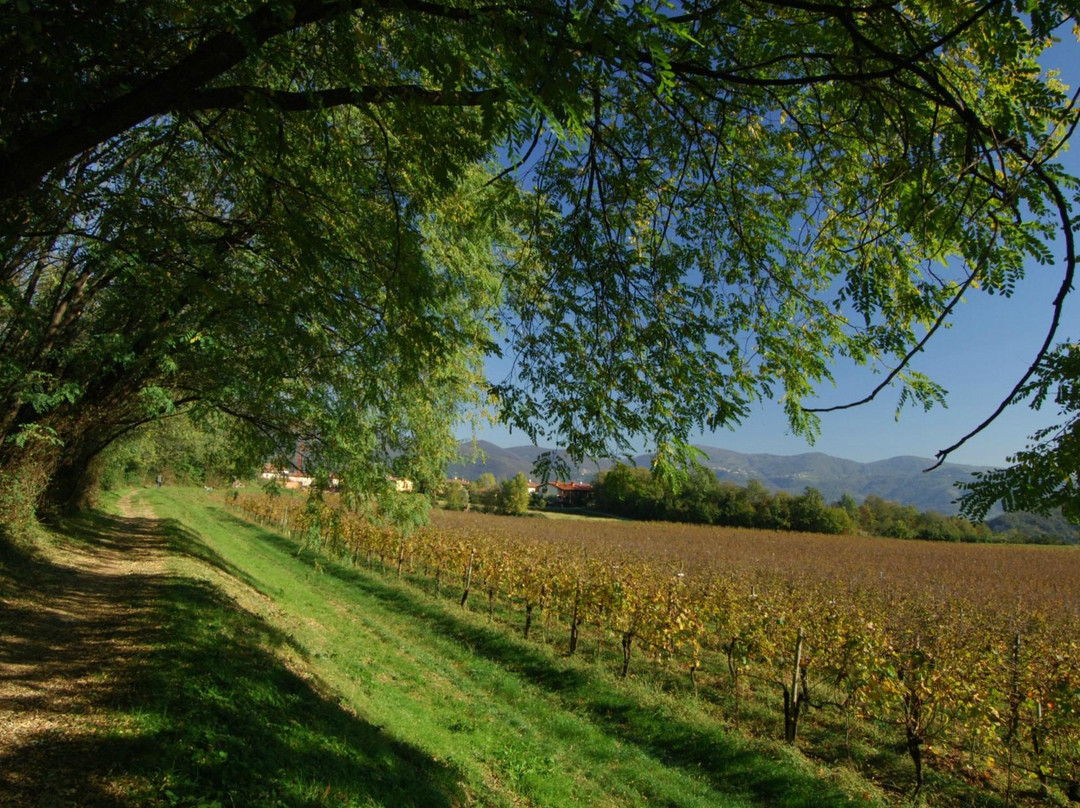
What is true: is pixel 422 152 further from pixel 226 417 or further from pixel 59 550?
pixel 59 550

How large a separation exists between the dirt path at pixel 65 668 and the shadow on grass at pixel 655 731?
679 cm

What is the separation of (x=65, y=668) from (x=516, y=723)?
232 inches

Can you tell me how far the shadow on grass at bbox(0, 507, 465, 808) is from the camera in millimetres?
3713

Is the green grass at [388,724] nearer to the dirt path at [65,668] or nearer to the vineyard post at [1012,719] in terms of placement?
the dirt path at [65,668]

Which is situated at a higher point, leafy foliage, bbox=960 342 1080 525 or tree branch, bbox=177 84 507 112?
tree branch, bbox=177 84 507 112

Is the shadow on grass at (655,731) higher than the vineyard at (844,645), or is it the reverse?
the vineyard at (844,645)

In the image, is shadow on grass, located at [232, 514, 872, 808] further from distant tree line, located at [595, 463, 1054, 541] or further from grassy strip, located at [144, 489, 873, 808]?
distant tree line, located at [595, 463, 1054, 541]

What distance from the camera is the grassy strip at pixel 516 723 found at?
21.7 ft

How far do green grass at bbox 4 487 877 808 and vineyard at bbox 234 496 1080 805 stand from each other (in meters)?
1.19

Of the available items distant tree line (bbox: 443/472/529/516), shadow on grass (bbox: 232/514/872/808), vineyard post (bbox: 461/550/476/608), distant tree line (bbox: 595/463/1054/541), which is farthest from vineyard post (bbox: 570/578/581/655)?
distant tree line (bbox: 595/463/1054/541)

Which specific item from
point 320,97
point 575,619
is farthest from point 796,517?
point 320,97

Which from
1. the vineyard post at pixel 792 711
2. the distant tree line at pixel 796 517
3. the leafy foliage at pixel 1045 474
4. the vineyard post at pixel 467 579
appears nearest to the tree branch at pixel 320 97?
the leafy foliage at pixel 1045 474

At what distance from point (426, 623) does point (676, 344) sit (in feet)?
42.6

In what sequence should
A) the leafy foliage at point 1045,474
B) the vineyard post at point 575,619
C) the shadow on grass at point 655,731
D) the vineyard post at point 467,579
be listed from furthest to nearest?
the vineyard post at point 467,579 → the vineyard post at point 575,619 → the shadow on grass at point 655,731 → the leafy foliage at point 1045,474
